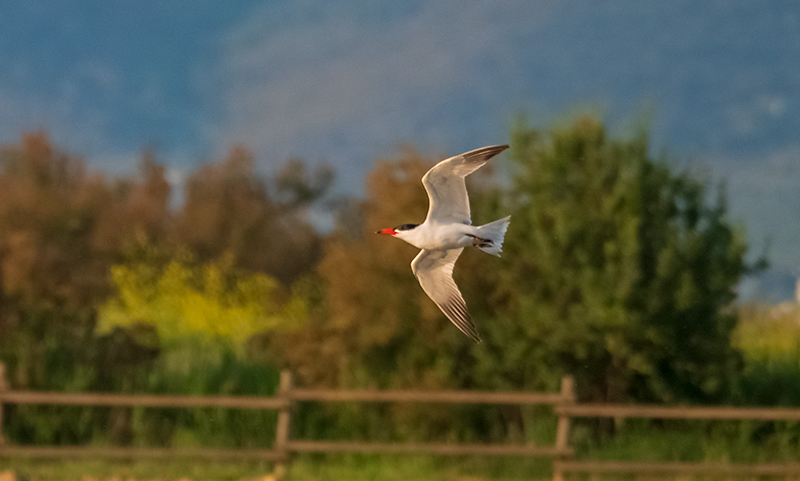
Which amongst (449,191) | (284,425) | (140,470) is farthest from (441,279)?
(140,470)

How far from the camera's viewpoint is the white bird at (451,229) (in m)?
3.47

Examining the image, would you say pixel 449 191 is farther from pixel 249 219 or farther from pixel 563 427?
pixel 249 219

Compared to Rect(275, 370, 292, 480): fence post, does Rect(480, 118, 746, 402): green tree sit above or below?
above

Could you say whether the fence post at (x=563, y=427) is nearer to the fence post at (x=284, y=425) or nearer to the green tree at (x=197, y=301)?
the fence post at (x=284, y=425)

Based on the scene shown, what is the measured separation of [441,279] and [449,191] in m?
0.63

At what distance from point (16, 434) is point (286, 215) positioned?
12.6 meters

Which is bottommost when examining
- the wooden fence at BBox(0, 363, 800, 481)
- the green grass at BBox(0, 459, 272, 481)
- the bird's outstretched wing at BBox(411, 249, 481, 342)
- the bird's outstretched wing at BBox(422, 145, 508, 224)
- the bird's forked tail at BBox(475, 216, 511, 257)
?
the green grass at BBox(0, 459, 272, 481)

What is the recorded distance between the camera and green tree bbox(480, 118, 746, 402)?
7.29 meters

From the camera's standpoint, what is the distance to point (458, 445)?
22.5 feet

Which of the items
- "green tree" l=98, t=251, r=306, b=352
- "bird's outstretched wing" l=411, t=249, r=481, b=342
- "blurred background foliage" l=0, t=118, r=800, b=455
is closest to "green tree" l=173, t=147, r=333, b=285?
"green tree" l=98, t=251, r=306, b=352

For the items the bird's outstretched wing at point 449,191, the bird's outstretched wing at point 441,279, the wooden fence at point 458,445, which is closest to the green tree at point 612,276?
the wooden fence at point 458,445

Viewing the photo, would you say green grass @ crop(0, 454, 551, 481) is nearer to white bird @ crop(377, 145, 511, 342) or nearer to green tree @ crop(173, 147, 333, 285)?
white bird @ crop(377, 145, 511, 342)

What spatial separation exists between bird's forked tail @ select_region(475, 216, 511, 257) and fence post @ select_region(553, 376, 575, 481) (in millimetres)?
3755

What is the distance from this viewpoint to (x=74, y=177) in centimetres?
1691
